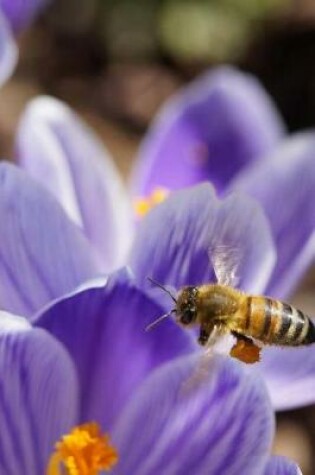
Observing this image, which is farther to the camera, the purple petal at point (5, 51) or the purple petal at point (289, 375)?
the purple petal at point (5, 51)

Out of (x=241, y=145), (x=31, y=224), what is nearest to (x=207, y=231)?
(x=31, y=224)

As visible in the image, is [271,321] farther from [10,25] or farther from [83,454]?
[10,25]

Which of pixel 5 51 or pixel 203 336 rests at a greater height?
pixel 5 51

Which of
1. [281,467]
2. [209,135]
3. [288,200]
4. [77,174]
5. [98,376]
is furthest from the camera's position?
[209,135]

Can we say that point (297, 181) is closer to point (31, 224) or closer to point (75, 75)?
point (31, 224)

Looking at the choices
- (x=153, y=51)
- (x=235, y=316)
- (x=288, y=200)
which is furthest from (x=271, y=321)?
(x=153, y=51)

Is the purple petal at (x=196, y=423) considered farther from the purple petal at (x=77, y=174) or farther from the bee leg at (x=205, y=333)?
the purple petal at (x=77, y=174)

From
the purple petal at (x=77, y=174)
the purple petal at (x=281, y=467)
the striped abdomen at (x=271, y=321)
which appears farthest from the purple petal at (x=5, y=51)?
the purple petal at (x=281, y=467)
